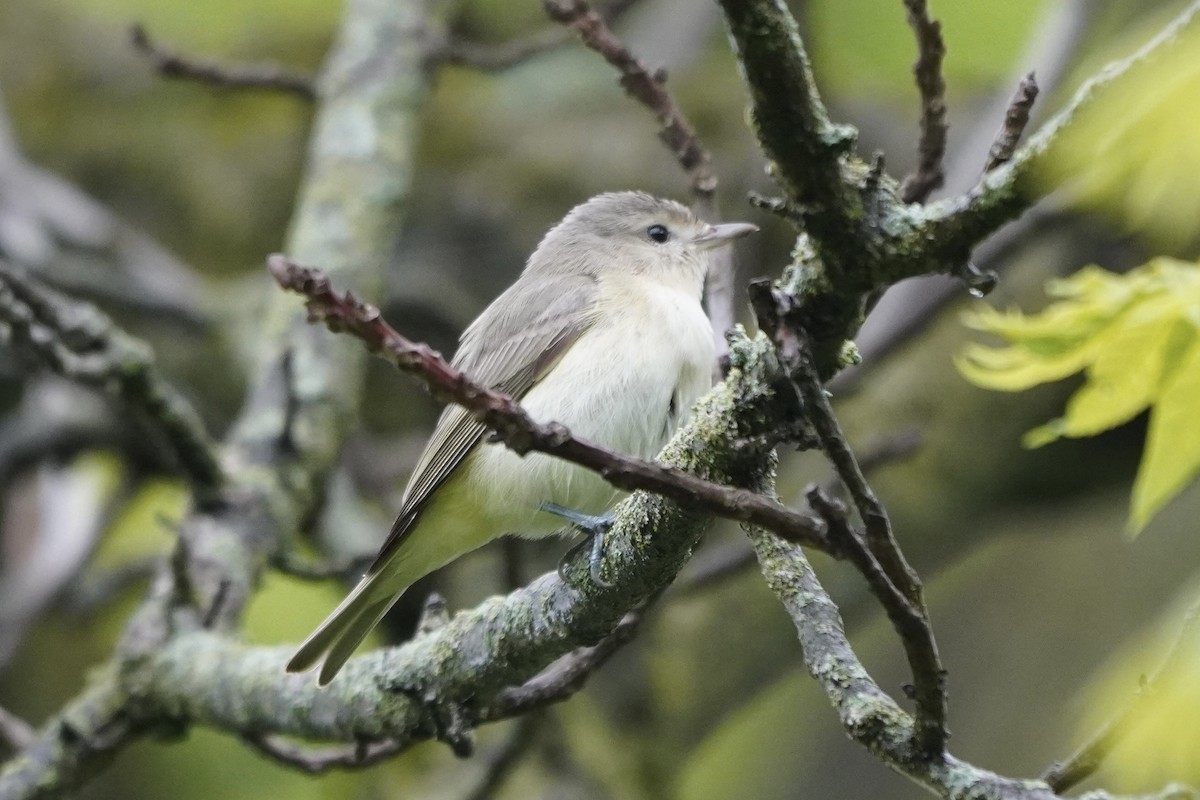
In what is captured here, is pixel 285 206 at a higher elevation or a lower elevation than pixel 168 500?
higher

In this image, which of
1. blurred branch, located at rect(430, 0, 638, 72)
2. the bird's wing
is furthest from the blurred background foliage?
the bird's wing

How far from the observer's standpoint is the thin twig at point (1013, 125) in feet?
6.58

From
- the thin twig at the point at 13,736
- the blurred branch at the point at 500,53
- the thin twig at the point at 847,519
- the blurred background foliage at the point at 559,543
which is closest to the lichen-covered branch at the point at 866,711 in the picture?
the thin twig at the point at 847,519

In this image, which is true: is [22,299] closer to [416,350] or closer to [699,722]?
[416,350]

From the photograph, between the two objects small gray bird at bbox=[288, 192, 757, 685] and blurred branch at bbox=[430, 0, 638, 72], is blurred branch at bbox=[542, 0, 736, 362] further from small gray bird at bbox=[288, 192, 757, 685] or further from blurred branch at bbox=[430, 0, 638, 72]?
blurred branch at bbox=[430, 0, 638, 72]

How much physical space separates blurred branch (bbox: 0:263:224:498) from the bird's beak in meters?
1.70

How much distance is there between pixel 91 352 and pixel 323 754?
4.22 feet

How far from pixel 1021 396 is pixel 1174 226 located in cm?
412

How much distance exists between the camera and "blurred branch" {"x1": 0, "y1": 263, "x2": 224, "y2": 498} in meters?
3.40

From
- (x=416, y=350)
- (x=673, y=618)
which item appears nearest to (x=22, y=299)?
(x=416, y=350)

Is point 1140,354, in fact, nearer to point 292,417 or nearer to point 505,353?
point 505,353

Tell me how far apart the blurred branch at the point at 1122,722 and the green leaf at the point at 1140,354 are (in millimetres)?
204

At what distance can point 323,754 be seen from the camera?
340 centimetres

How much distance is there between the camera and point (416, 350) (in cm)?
170
